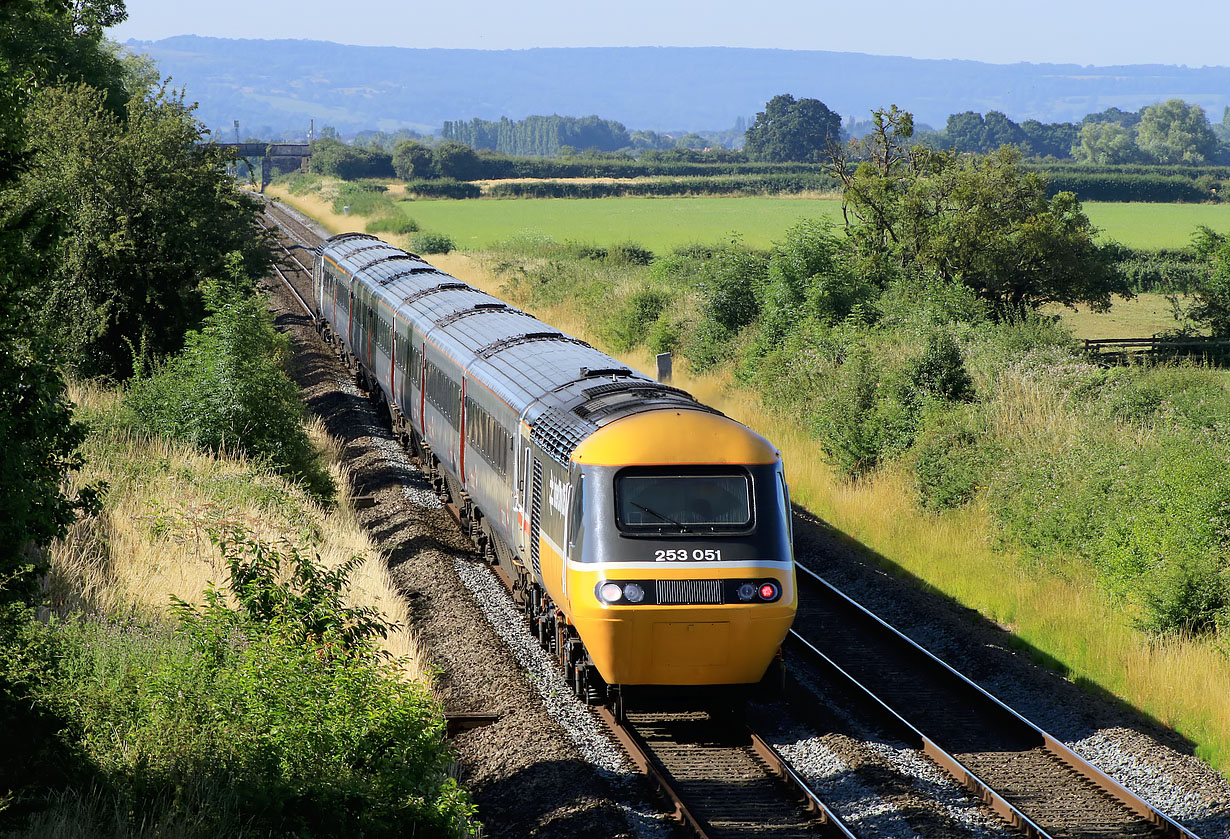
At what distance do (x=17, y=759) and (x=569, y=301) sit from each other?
34.3 m

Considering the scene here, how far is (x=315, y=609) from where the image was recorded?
10.2 metres

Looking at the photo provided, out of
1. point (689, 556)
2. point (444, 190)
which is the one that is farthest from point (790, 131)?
point (689, 556)

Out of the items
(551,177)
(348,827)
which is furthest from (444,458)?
(551,177)

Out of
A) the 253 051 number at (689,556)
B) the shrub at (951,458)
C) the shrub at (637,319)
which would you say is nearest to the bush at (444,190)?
the shrub at (637,319)

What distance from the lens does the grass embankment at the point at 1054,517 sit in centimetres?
1219

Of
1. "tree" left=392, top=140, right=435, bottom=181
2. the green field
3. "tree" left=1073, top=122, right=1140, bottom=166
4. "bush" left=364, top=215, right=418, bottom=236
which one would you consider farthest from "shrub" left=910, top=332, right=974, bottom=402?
"tree" left=1073, top=122, right=1140, bottom=166

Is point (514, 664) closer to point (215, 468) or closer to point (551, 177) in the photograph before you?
point (215, 468)

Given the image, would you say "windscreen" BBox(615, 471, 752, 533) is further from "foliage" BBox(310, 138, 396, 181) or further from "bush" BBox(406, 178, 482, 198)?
"foliage" BBox(310, 138, 396, 181)

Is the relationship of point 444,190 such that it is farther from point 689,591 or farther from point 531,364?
point 689,591

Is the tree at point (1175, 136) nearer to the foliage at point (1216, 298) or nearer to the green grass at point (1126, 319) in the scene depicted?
the green grass at point (1126, 319)

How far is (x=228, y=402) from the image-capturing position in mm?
18781

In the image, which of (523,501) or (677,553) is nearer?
(677,553)

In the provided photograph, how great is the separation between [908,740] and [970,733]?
764mm

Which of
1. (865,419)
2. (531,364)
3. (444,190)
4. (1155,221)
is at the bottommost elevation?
(865,419)
